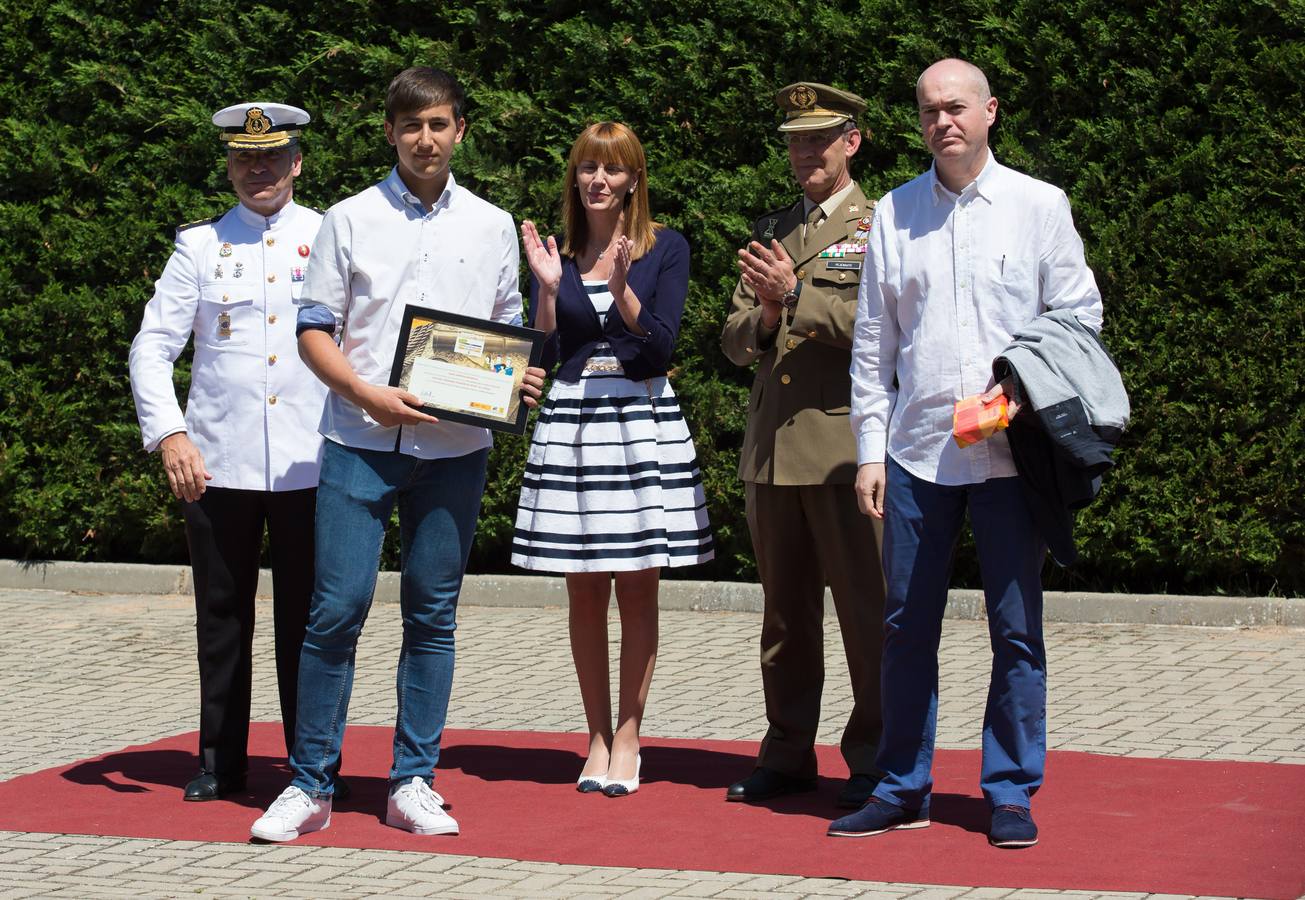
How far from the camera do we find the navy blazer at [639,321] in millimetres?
6188

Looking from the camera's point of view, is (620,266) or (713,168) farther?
(713,168)

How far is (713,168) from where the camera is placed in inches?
375

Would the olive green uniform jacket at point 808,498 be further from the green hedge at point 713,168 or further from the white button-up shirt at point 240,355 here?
the green hedge at point 713,168

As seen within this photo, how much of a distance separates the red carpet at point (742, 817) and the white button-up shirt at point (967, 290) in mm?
Answer: 1044

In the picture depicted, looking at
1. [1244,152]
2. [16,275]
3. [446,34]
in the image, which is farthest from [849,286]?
[16,275]

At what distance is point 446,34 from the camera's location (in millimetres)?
10203

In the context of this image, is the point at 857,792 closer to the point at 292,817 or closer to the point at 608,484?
the point at 608,484

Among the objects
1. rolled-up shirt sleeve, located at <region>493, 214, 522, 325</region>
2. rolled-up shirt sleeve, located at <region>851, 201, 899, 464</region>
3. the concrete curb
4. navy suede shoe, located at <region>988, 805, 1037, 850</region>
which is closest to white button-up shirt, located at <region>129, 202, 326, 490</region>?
rolled-up shirt sleeve, located at <region>493, 214, 522, 325</region>

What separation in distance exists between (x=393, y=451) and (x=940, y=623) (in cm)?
162

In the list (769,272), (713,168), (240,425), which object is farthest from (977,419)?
(713,168)

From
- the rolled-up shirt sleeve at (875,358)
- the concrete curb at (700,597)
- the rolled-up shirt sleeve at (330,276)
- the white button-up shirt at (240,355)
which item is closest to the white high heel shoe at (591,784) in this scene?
the white button-up shirt at (240,355)

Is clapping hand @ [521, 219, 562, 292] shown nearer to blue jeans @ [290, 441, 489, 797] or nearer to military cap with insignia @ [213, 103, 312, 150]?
blue jeans @ [290, 441, 489, 797]

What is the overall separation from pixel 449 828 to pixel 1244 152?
4928 mm

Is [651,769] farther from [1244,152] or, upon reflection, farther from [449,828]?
[1244,152]
